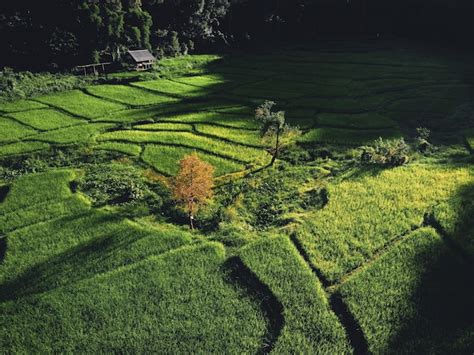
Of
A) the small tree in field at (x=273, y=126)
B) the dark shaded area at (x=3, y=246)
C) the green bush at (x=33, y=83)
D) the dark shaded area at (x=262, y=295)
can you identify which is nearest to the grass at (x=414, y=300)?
the dark shaded area at (x=262, y=295)

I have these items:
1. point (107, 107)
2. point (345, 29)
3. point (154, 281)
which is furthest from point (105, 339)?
point (345, 29)

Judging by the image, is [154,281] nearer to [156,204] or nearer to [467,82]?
[156,204]

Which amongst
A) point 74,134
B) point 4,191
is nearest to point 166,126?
point 74,134

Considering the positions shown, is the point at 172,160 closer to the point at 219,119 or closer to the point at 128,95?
the point at 219,119

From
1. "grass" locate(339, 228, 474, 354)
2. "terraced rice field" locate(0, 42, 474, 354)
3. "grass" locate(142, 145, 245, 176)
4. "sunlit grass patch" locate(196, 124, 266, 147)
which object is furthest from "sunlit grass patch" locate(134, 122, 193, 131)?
"grass" locate(339, 228, 474, 354)

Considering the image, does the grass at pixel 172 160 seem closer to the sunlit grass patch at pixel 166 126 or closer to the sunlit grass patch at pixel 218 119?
the sunlit grass patch at pixel 166 126

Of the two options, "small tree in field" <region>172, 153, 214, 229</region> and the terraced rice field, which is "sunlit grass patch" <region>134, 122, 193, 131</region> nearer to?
the terraced rice field
